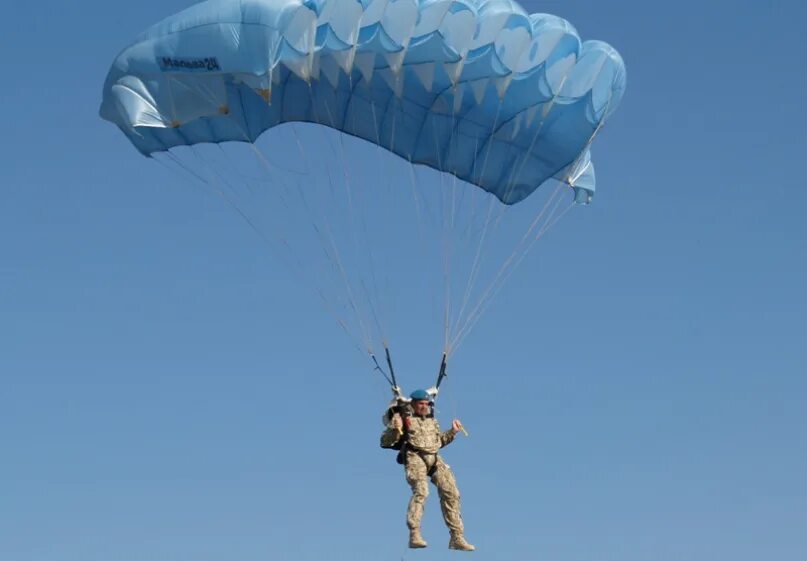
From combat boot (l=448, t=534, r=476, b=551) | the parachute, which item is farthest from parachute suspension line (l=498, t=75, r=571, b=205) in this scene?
combat boot (l=448, t=534, r=476, b=551)

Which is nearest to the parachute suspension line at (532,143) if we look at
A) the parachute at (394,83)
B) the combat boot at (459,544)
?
the parachute at (394,83)

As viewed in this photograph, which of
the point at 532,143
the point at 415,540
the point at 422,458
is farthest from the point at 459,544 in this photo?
the point at 532,143

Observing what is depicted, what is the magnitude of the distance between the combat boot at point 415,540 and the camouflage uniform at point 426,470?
41mm

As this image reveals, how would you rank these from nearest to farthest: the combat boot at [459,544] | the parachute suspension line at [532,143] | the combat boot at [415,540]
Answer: the combat boot at [415,540], the combat boot at [459,544], the parachute suspension line at [532,143]

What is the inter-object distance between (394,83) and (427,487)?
5.45 m

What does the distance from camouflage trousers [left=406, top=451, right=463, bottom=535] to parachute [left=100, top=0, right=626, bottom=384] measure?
14.0 feet

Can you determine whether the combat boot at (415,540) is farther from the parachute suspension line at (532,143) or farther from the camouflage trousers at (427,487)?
the parachute suspension line at (532,143)

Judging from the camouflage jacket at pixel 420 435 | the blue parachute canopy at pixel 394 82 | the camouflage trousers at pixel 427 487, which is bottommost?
the camouflage trousers at pixel 427 487

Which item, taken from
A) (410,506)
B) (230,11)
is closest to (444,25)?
(230,11)

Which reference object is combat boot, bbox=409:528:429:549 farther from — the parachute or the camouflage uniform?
the parachute

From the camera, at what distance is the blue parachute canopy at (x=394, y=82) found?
98.1 feet

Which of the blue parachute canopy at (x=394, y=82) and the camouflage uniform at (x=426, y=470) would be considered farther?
the blue parachute canopy at (x=394, y=82)

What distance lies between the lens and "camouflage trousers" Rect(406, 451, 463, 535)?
96.9 ft

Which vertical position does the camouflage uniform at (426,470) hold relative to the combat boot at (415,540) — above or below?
above
